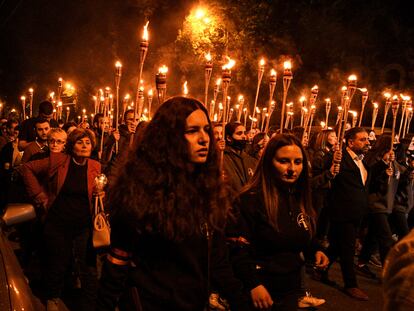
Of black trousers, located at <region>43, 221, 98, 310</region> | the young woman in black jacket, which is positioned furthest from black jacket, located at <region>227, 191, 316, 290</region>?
black trousers, located at <region>43, 221, 98, 310</region>

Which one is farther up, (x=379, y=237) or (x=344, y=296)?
(x=379, y=237)

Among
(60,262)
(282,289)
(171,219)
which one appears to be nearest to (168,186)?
(171,219)

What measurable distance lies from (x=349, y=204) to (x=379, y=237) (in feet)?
4.29

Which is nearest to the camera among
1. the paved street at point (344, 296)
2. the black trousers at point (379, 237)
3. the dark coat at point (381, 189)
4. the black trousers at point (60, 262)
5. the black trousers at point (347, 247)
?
the black trousers at point (60, 262)

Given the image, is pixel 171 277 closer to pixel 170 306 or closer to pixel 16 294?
pixel 170 306

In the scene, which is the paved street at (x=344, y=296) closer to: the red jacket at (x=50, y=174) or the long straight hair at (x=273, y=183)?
the long straight hair at (x=273, y=183)

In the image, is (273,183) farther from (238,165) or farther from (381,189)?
(381,189)

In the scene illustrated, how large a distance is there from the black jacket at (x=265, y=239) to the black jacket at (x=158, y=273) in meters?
0.78

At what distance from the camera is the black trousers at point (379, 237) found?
7.38 meters

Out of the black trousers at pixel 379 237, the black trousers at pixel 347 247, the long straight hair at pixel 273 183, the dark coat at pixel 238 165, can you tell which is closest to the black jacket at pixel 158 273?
the long straight hair at pixel 273 183

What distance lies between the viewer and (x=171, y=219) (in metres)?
2.59

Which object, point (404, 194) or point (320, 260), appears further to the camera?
point (404, 194)

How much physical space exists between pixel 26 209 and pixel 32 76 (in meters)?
31.3

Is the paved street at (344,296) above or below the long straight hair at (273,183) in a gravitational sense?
below
